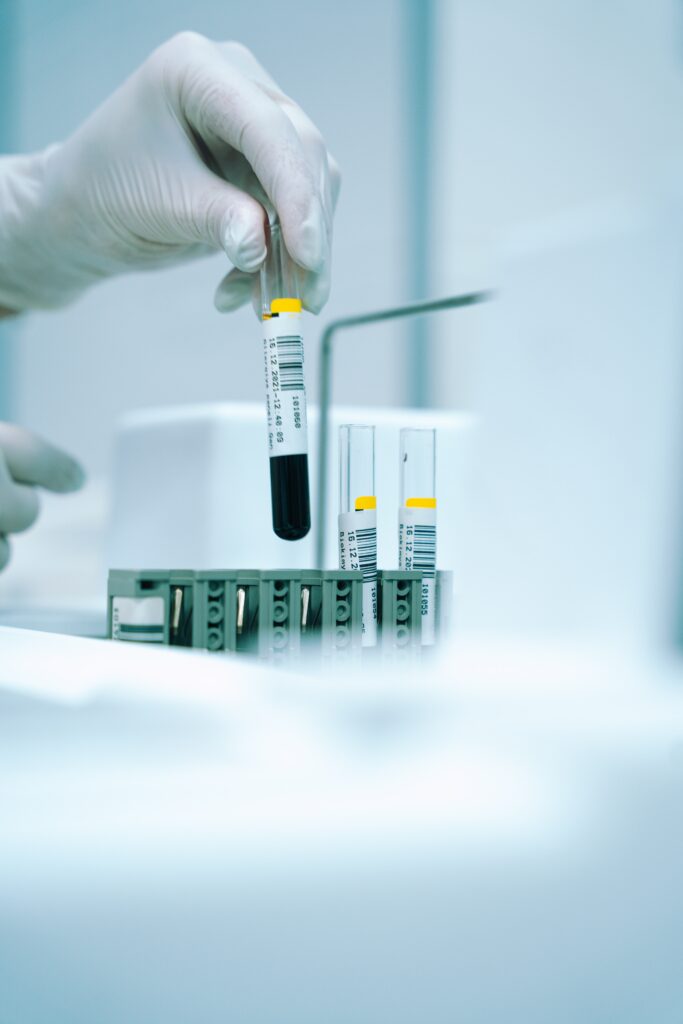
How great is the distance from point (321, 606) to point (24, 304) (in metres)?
0.78

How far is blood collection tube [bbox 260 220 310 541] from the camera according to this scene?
1.76ft

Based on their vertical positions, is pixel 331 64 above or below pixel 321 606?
above

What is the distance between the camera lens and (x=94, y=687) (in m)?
0.35

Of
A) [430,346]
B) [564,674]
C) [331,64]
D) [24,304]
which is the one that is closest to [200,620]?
[564,674]

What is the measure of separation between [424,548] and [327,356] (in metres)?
0.41

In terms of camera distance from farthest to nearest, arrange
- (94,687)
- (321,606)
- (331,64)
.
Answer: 1. (331,64)
2. (321,606)
3. (94,687)

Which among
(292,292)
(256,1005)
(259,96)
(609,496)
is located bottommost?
(256,1005)

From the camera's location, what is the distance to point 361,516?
54 cm

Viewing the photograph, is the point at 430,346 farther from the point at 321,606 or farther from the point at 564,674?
the point at 564,674

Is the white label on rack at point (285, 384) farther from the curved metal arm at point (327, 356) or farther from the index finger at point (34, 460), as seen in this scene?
the index finger at point (34, 460)

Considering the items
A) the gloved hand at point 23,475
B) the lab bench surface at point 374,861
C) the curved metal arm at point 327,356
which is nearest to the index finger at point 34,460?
the gloved hand at point 23,475

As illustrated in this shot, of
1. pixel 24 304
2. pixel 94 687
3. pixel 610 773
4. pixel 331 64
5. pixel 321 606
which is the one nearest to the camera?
pixel 610 773

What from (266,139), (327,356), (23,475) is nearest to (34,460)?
(23,475)

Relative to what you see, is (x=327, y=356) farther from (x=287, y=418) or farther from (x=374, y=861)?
(x=374, y=861)
